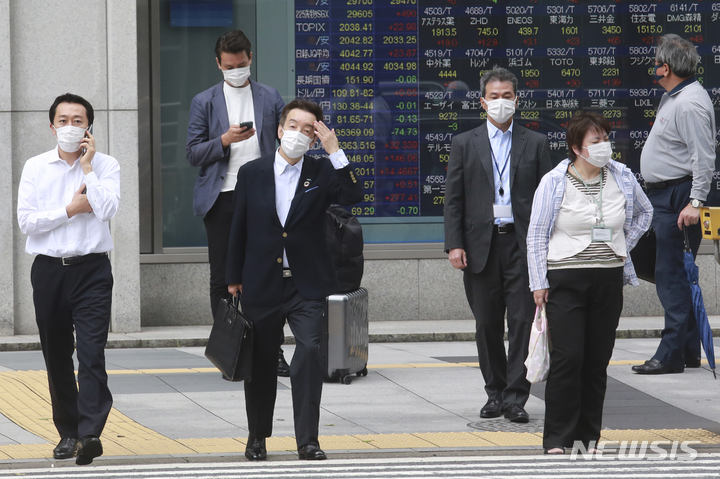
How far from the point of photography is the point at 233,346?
5.77m

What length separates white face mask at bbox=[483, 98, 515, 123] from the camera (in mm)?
6977

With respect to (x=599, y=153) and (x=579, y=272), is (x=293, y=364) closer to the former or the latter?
(x=579, y=272)

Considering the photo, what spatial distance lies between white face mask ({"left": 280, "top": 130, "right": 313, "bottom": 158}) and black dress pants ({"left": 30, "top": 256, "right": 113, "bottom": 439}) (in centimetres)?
113

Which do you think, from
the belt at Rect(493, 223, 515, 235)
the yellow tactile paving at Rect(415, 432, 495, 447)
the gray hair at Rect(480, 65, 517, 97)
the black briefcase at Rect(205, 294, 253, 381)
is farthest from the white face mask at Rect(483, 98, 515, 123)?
the black briefcase at Rect(205, 294, 253, 381)

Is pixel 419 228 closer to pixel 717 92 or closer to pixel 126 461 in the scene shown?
pixel 717 92

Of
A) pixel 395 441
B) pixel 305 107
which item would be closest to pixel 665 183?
pixel 395 441

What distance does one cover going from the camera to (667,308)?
8.27 metres

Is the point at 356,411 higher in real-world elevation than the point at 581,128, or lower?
lower

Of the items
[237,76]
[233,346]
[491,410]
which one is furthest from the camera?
[237,76]

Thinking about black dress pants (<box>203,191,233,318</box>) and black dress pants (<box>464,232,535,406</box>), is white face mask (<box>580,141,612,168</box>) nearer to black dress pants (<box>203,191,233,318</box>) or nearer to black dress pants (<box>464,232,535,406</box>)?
black dress pants (<box>464,232,535,406</box>)

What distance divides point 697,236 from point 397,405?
105 inches

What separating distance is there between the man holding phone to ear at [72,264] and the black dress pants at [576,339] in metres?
2.31

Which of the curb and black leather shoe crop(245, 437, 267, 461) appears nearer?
black leather shoe crop(245, 437, 267, 461)

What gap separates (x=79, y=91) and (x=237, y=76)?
8.11ft
